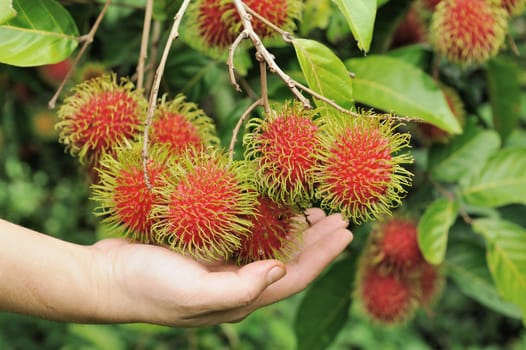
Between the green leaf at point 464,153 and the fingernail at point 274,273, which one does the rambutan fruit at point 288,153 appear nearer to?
the fingernail at point 274,273

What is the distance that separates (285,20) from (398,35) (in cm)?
71

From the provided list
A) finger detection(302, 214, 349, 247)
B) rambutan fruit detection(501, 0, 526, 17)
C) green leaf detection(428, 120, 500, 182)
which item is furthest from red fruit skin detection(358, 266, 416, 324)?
rambutan fruit detection(501, 0, 526, 17)

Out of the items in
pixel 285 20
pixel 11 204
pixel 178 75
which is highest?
pixel 285 20

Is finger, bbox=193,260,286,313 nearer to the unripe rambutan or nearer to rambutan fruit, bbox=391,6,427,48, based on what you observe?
the unripe rambutan

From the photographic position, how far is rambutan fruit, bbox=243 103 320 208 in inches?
43.9

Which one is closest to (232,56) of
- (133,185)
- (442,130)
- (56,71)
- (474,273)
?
(133,185)

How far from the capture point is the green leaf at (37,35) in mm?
1253

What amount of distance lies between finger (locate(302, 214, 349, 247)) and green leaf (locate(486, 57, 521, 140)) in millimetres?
777

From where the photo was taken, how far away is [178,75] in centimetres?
170

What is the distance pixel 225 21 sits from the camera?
131 centimetres

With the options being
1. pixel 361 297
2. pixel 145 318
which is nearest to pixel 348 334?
pixel 361 297

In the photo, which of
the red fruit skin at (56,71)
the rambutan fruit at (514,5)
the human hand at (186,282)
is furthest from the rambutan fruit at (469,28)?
the red fruit skin at (56,71)

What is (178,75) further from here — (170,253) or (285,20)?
(170,253)

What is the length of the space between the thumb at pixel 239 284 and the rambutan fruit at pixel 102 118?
0.37 metres
